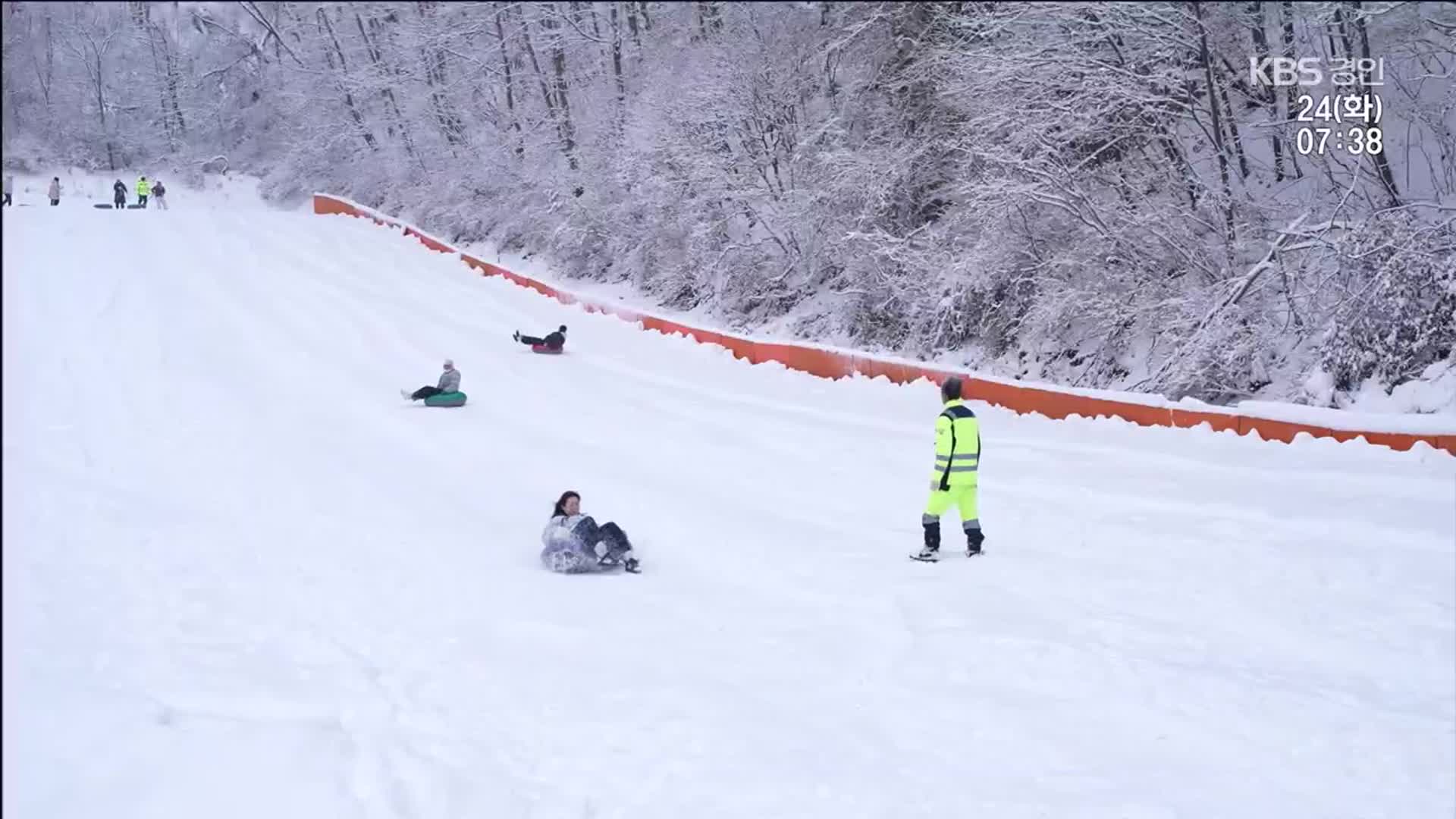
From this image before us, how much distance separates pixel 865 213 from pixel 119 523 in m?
14.4

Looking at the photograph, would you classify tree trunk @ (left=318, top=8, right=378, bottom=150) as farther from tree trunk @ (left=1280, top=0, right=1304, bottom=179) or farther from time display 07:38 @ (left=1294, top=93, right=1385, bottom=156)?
time display 07:38 @ (left=1294, top=93, right=1385, bottom=156)

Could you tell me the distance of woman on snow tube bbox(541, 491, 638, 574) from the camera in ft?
32.9

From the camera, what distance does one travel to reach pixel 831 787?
241 inches

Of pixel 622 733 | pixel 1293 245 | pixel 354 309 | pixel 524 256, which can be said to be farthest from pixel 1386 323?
pixel 524 256

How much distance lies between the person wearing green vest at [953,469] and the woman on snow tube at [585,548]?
2.45 metres

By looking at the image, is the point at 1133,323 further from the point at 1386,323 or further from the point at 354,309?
the point at 354,309

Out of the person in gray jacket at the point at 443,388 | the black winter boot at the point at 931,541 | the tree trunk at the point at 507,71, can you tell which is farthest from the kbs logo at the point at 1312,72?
the tree trunk at the point at 507,71

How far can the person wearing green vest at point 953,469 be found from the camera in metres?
9.99

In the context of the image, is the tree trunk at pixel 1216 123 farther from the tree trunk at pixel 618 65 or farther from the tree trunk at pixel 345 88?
the tree trunk at pixel 345 88

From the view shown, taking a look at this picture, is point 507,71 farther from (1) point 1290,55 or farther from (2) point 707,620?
(2) point 707,620

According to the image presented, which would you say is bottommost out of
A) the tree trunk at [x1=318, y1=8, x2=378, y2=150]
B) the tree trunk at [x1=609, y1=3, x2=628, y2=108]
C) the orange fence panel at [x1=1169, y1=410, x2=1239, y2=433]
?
the orange fence panel at [x1=1169, y1=410, x2=1239, y2=433]

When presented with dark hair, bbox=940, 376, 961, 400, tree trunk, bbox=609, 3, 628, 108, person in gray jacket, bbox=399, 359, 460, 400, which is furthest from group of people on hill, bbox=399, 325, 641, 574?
tree trunk, bbox=609, 3, 628, 108

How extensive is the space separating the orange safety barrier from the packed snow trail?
0.18 m

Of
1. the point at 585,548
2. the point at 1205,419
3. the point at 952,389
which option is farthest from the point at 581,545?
the point at 1205,419
